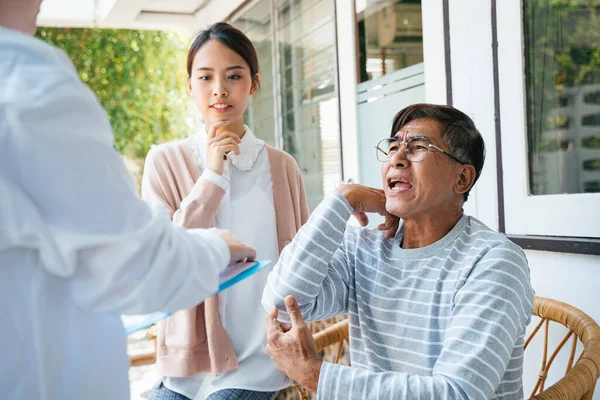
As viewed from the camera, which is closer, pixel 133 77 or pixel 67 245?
pixel 67 245

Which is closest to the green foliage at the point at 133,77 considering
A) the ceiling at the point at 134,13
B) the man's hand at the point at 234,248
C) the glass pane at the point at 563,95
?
the ceiling at the point at 134,13

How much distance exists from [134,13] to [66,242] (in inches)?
193

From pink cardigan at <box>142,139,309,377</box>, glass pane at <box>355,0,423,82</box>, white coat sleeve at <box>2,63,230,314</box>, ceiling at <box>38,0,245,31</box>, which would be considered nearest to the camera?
white coat sleeve at <box>2,63,230,314</box>

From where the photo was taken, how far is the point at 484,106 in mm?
1981

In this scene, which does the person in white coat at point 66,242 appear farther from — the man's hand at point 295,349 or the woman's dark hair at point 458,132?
the woman's dark hair at point 458,132

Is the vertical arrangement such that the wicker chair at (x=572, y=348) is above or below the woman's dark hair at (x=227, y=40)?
below

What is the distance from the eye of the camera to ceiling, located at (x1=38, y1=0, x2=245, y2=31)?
509cm

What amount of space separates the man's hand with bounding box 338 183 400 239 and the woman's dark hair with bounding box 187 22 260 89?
0.53 metres

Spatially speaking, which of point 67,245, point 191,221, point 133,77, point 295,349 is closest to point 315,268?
point 295,349

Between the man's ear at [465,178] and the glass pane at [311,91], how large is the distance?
1.69 m

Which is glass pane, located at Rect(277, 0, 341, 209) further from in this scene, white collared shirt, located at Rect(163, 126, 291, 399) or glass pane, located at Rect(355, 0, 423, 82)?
white collared shirt, located at Rect(163, 126, 291, 399)

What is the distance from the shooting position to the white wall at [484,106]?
5.46 ft

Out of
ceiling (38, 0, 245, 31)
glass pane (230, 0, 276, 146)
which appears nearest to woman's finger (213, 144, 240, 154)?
glass pane (230, 0, 276, 146)

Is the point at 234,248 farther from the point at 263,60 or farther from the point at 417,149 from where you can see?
the point at 263,60
